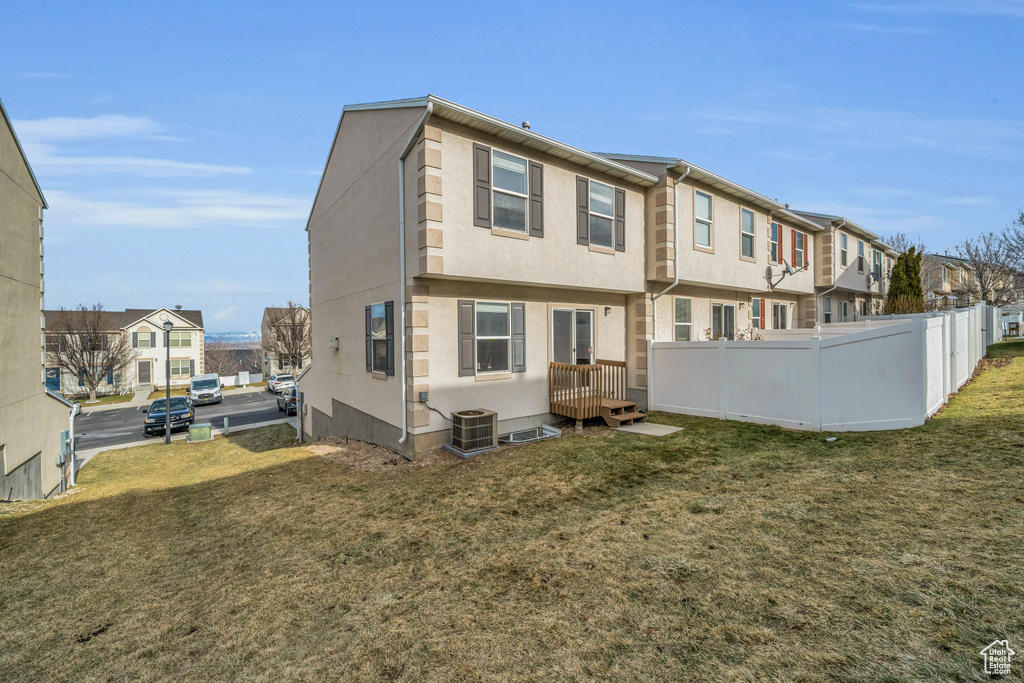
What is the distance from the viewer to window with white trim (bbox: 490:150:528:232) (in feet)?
28.8

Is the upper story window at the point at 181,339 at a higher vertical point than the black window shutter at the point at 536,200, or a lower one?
lower

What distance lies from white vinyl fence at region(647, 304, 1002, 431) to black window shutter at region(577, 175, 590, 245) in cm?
346

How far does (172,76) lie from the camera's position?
34.0 feet

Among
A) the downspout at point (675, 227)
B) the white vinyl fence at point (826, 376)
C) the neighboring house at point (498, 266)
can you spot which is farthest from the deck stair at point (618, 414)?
the downspout at point (675, 227)

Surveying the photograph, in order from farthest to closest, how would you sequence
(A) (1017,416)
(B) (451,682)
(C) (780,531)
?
(A) (1017,416)
(C) (780,531)
(B) (451,682)

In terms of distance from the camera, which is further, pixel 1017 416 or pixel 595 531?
pixel 1017 416

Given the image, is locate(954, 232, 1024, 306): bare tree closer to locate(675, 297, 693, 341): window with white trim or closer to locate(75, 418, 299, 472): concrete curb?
locate(675, 297, 693, 341): window with white trim

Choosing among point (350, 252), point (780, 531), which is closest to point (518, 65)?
point (350, 252)

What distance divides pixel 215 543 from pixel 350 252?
810 cm

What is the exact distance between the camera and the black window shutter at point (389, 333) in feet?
30.3

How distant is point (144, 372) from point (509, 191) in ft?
159

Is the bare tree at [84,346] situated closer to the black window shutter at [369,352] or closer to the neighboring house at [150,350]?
the neighboring house at [150,350]

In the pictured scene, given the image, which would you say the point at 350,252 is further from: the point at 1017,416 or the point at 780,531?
the point at 1017,416

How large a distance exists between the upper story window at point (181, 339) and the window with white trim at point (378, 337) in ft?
143
